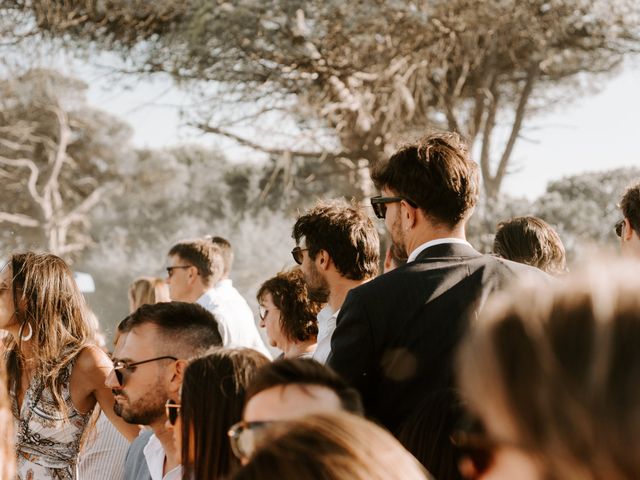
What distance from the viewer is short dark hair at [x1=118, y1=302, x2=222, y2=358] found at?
8.36 ft

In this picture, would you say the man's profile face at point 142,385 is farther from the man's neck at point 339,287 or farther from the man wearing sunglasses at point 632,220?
the man wearing sunglasses at point 632,220

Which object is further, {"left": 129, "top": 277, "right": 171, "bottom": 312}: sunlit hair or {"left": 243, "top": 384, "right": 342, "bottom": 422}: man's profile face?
{"left": 129, "top": 277, "right": 171, "bottom": 312}: sunlit hair

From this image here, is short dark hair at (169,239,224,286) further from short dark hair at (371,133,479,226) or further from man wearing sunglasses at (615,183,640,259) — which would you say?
man wearing sunglasses at (615,183,640,259)

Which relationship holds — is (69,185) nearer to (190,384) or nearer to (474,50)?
(474,50)

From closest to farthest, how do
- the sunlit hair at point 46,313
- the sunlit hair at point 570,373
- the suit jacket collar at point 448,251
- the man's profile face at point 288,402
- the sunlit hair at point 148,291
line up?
the sunlit hair at point 570,373 < the man's profile face at point 288,402 < the suit jacket collar at point 448,251 < the sunlit hair at point 46,313 < the sunlit hair at point 148,291

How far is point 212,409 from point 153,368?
32.0 inches

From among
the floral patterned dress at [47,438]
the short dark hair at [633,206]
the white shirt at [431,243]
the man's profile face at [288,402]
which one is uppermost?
the short dark hair at [633,206]

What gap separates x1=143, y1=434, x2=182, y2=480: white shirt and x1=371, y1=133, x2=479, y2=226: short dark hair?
1201mm

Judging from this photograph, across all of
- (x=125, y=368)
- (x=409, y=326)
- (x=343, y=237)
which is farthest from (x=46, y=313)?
(x=409, y=326)

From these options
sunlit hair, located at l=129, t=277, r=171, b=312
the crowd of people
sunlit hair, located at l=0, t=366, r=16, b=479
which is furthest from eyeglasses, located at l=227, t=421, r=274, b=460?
sunlit hair, located at l=129, t=277, r=171, b=312

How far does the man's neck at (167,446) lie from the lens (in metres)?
2.30

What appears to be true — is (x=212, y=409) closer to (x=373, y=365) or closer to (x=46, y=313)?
(x=373, y=365)

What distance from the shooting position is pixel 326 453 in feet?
2.82

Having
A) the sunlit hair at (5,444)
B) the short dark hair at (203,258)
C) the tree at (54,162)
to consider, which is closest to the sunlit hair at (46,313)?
the sunlit hair at (5,444)
